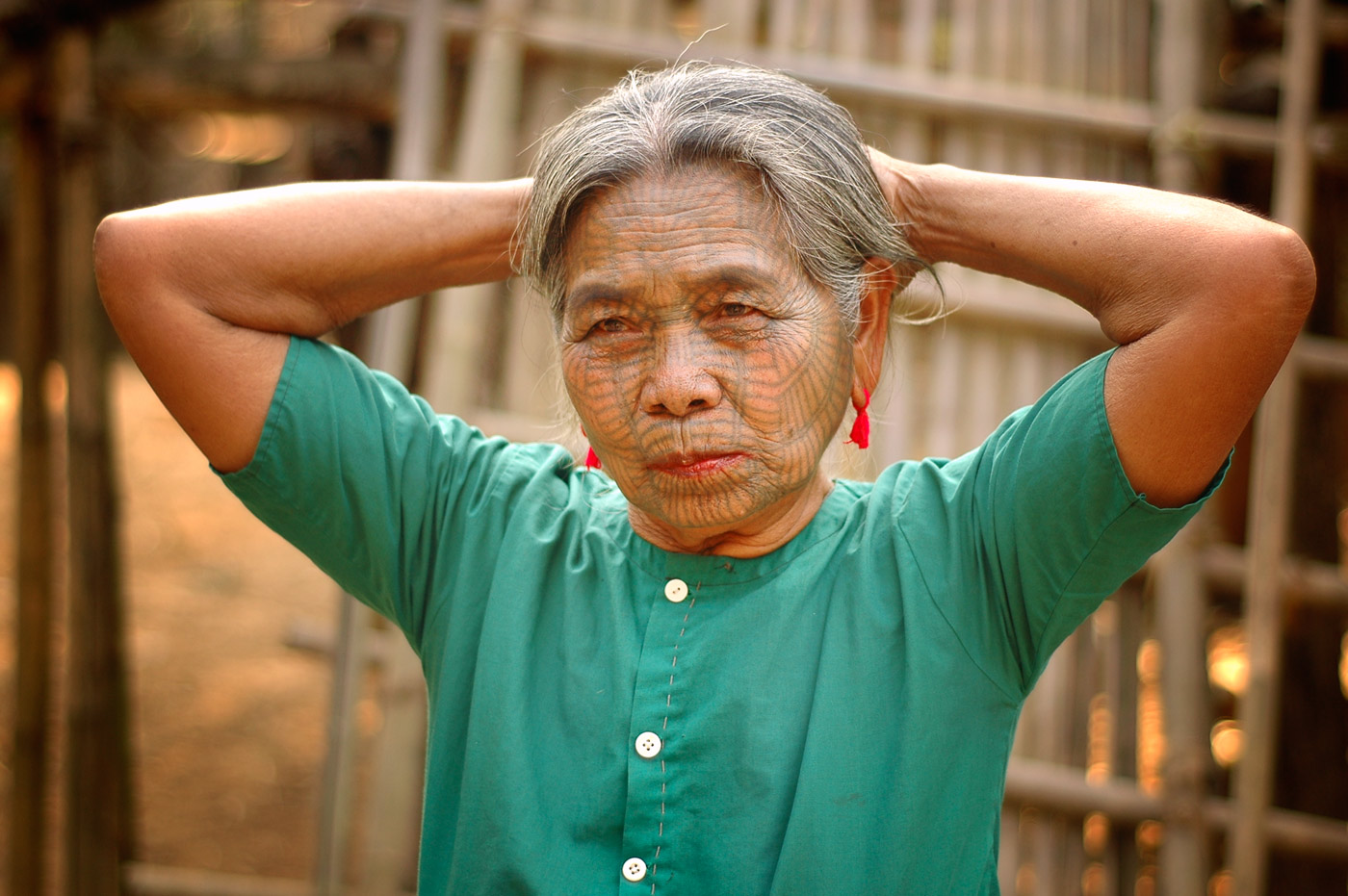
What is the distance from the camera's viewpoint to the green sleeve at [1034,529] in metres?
1.25

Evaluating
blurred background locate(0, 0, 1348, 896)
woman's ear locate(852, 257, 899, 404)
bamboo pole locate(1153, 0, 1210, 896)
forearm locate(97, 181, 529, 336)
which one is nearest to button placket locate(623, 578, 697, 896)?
woman's ear locate(852, 257, 899, 404)

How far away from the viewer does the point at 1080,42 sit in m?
3.27

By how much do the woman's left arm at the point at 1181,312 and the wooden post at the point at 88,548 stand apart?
3153 millimetres

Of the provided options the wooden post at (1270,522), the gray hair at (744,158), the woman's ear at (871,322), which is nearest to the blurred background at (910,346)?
the wooden post at (1270,522)

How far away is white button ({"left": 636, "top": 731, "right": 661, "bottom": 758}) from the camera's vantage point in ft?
4.43

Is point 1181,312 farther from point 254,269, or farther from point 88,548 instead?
point 88,548

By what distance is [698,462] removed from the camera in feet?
4.50

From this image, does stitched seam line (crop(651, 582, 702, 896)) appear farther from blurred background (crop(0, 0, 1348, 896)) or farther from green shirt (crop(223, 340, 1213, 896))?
blurred background (crop(0, 0, 1348, 896))

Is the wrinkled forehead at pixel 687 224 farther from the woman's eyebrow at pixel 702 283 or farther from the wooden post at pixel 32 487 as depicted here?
the wooden post at pixel 32 487

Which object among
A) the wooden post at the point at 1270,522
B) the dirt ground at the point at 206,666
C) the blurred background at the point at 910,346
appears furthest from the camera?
the dirt ground at the point at 206,666

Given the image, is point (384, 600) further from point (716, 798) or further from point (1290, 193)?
point (1290, 193)

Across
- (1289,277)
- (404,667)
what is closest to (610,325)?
(1289,277)

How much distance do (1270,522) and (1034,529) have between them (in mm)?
2053

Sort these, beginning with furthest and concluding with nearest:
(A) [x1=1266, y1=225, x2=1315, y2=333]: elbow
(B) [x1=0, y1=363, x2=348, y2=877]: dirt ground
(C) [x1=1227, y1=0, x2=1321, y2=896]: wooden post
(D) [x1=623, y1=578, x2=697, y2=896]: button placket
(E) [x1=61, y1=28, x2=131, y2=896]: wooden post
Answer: (B) [x1=0, y1=363, x2=348, y2=877]: dirt ground → (E) [x1=61, y1=28, x2=131, y2=896]: wooden post → (C) [x1=1227, y1=0, x2=1321, y2=896]: wooden post → (D) [x1=623, y1=578, x2=697, y2=896]: button placket → (A) [x1=1266, y1=225, x2=1315, y2=333]: elbow
